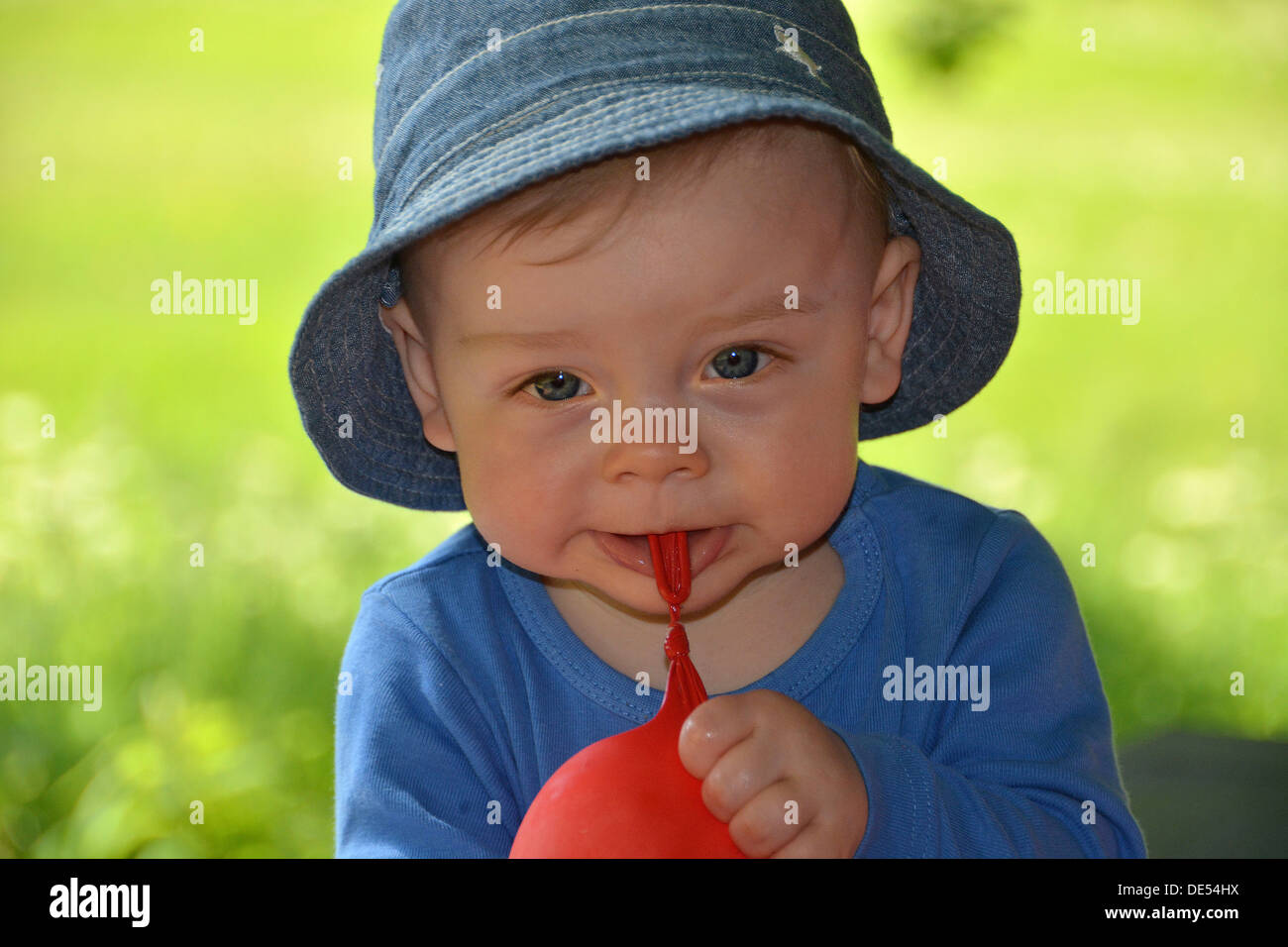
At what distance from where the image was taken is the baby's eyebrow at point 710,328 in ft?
2.75

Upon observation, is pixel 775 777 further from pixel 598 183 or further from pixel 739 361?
pixel 598 183

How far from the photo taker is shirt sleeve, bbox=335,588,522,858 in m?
0.94

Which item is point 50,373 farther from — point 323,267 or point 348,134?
point 348,134

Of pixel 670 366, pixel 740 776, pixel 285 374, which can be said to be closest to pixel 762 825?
pixel 740 776

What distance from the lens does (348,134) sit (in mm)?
2152

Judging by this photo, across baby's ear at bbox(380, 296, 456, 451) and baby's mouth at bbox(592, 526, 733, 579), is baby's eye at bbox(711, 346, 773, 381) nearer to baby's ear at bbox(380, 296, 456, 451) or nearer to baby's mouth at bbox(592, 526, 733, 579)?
baby's mouth at bbox(592, 526, 733, 579)

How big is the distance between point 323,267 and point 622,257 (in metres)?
1.41

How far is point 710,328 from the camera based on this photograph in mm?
837

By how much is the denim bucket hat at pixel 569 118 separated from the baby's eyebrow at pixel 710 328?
0.09 metres

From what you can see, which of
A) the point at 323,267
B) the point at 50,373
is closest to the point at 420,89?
the point at 323,267

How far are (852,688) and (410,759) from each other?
0.37m

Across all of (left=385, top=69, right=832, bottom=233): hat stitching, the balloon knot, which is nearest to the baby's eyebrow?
(left=385, top=69, right=832, bottom=233): hat stitching

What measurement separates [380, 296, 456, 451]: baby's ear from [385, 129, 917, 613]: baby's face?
28 millimetres

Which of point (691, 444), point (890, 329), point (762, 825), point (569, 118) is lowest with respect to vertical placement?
point (762, 825)
